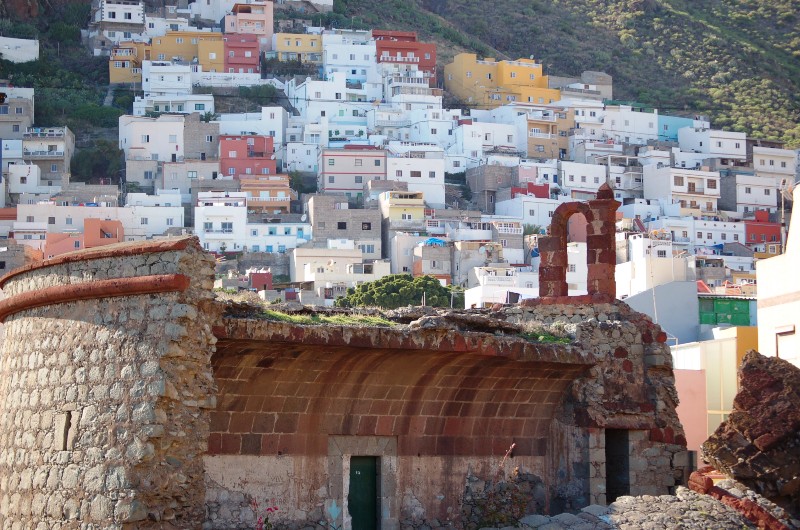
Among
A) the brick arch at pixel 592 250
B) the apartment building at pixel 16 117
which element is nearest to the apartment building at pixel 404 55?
the apartment building at pixel 16 117

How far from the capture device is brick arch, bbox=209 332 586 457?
1545 cm

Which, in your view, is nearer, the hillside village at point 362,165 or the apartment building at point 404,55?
the hillside village at point 362,165

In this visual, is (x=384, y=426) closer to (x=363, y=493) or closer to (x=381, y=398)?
(x=381, y=398)

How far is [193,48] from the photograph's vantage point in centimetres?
12838

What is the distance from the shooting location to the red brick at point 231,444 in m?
15.4

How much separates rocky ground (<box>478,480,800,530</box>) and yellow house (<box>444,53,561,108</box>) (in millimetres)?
111512

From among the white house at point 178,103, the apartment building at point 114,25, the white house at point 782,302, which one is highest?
the apartment building at point 114,25

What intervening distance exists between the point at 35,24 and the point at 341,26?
94.2ft

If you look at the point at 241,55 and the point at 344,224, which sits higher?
the point at 241,55

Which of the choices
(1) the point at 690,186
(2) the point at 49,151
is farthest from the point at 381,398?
(1) the point at 690,186

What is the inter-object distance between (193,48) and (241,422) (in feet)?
380

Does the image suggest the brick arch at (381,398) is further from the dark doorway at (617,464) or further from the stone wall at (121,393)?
the dark doorway at (617,464)

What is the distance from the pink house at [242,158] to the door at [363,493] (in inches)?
3666

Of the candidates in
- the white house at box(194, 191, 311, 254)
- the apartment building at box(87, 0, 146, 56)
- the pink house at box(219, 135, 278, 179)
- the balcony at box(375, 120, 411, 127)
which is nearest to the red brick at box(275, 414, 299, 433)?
the white house at box(194, 191, 311, 254)
